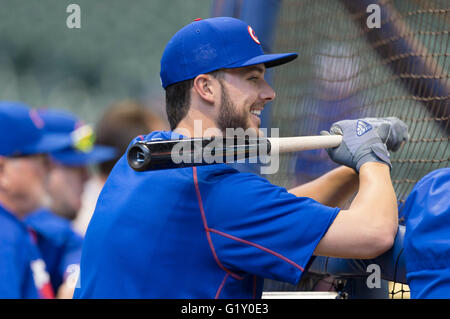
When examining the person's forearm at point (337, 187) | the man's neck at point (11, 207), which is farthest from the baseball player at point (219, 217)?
the man's neck at point (11, 207)

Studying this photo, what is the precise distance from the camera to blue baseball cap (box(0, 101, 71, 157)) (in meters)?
2.09

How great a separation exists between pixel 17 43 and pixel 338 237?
6.98m

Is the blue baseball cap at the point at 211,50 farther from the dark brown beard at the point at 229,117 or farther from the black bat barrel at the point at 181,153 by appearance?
the black bat barrel at the point at 181,153

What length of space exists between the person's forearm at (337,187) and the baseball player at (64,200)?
1.04 m

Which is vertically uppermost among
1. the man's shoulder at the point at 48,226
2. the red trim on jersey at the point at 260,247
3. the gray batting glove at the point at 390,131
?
the gray batting glove at the point at 390,131

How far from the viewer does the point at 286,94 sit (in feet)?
8.12

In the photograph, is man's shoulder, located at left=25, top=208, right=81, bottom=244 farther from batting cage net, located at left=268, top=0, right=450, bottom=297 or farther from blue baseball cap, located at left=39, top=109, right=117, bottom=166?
batting cage net, located at left=268, top=0, right=450, bottom=297

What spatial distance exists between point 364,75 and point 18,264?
53.5 inches

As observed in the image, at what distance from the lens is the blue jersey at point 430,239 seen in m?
1.09

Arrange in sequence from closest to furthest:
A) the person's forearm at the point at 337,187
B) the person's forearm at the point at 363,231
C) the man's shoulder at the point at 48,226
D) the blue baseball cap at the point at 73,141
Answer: the person's forearm at the point at 363,231
the person's forearm at the point at 337,187
the man's shoulder at the point at 48,226
the blue baseball cap at the point at 73,141

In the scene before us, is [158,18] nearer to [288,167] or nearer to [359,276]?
[288,167]

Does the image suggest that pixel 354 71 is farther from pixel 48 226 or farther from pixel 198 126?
pixel 48 226

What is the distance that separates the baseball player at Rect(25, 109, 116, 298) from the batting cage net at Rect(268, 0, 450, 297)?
0.87 metres

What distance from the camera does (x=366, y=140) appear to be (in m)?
1.45
